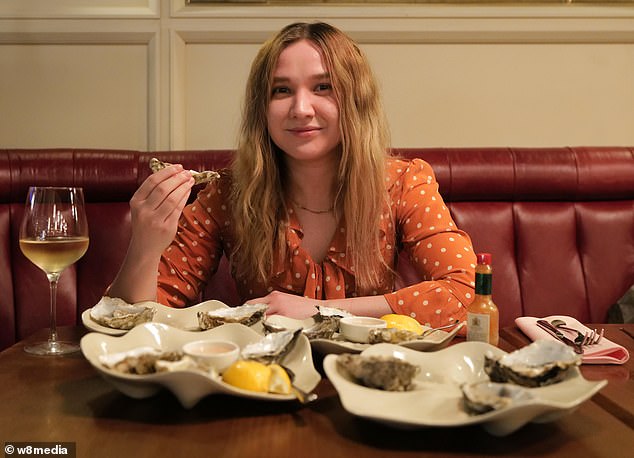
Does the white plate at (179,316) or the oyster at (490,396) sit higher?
the oyster at (490,396)

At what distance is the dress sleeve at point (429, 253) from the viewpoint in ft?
4.07

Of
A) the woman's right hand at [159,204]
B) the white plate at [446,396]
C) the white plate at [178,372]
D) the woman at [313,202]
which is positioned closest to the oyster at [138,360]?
the white plate at [178,372]

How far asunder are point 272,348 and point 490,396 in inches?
10.4

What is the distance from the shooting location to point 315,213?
5.13 feet

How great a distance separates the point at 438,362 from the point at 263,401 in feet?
0.70

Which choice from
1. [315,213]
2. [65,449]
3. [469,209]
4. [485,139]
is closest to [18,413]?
[65,449]

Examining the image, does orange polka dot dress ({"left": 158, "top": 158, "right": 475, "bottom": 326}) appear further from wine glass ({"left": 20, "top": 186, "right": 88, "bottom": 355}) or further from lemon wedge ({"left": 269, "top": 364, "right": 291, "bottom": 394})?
lemon wedge ({"left": 269, "top": 364, "right": 291, "bottom": 394})

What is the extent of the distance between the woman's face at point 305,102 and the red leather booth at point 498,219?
1.54 ft

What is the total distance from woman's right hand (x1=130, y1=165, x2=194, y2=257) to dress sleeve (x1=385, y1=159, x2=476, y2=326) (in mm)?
443

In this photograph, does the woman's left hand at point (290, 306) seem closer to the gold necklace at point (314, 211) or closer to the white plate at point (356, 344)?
the white plate at point (356, 344)

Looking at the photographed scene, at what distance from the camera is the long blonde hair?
146cm

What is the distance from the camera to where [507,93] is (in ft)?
7.10

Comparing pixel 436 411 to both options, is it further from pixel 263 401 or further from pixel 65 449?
pixel 65 449

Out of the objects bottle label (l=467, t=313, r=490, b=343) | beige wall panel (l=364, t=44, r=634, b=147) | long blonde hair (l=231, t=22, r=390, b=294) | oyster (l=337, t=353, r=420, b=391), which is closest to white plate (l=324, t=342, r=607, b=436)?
oyster (l=337, t=353, r=420, b=391)
